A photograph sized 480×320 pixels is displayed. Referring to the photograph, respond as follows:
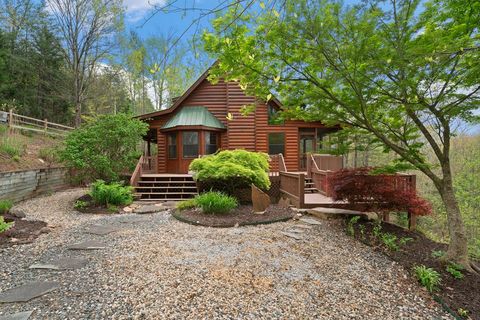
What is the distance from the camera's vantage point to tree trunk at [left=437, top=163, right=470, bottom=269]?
4.18 m

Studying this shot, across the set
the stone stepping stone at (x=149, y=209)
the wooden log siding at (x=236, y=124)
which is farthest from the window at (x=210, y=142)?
the stone stepping stone at (x=149, y=209)

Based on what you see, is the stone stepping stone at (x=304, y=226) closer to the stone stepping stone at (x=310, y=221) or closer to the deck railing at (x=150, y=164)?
the stone stepping stone at (x=310, y=221)

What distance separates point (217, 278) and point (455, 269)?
12.0 ft

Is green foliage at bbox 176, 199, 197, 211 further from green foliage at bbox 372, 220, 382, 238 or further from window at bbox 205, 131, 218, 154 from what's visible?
window at bbox 205, 131, 218, 154

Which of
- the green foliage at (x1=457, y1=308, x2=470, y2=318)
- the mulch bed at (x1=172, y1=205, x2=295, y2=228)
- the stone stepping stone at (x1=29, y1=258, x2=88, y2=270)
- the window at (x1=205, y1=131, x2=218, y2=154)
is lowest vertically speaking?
the green foliage at (x1=457, y1=308, x2=470, y2=318)

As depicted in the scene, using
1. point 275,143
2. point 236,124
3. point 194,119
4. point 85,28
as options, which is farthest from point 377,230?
point 85,28

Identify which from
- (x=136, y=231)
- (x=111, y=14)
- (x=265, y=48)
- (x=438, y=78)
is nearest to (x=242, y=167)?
(x=136, y=231)

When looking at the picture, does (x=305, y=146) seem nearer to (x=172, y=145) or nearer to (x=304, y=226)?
(x=172, y=145)

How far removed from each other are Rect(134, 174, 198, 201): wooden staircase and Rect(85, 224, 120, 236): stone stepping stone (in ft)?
11.2

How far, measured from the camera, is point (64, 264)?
3619 millimetres

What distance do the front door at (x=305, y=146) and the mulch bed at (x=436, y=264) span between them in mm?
7560

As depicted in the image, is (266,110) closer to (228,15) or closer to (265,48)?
(265,48)

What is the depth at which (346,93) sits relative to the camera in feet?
15.2

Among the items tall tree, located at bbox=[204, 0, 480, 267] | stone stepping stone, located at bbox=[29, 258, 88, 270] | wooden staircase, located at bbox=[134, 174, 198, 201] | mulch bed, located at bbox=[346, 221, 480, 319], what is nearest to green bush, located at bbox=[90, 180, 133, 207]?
wooden staircase, located at bbox=[134, 174, 198, 201]
